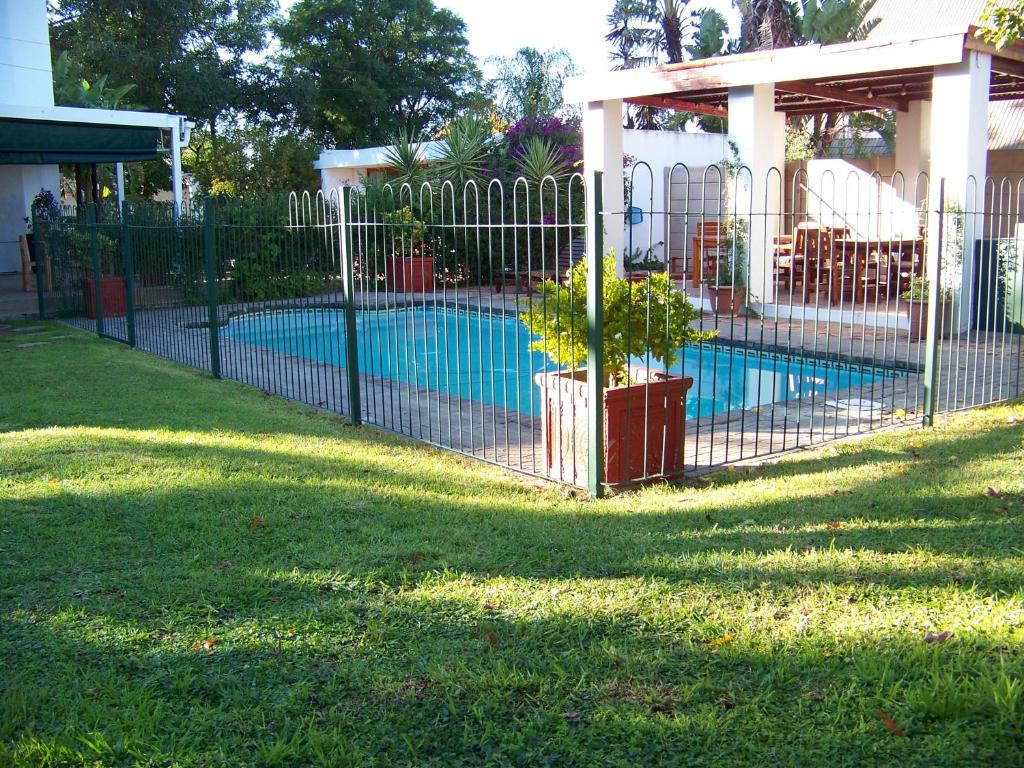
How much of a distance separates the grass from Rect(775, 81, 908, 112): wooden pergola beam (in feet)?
33.5

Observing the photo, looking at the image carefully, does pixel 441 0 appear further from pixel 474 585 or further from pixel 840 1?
pixel 474 585

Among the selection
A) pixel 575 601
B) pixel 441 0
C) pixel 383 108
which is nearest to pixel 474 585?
pixel 575 601

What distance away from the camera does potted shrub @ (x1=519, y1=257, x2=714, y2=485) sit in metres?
5.86

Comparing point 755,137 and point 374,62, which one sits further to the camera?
point 374,62

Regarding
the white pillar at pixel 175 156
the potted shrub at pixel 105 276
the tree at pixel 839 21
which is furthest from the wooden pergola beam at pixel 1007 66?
the tree at pixel 839 21

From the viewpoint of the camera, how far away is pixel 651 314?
6082mm

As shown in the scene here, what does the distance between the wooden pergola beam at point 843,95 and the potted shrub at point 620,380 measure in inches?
404

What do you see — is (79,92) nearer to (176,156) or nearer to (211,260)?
(176,156)

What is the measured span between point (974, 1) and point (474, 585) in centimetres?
2597

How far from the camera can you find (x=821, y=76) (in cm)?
1301

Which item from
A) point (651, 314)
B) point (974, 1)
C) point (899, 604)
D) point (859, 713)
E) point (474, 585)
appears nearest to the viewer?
point (859, 713)

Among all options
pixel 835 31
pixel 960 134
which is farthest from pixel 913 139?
pixel 835 31

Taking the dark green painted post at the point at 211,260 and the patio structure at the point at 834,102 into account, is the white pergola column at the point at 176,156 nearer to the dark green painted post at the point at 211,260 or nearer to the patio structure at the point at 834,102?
the patio structure at the point at 834,102

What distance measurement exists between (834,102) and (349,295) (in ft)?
44.1
